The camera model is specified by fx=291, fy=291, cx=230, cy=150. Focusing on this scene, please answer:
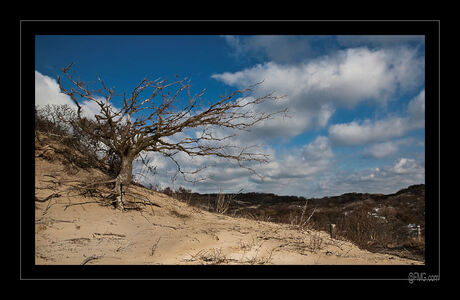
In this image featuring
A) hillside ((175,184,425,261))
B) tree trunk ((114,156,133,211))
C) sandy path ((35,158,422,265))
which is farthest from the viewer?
hillside ((175,184,425,261))

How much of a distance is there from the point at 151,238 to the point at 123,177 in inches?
87.1

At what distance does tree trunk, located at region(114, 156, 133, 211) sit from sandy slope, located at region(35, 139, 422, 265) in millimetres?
358

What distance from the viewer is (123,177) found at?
23.4 ft

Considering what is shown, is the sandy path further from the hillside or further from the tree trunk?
the hillside

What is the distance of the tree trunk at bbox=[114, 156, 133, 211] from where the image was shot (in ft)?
22.6

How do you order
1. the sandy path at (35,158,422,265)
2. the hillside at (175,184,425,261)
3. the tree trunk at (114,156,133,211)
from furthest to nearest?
the hillside at (175,184,425,261)
the tree trunk at (114,156,133,211)
the sandy path at (35,158,422,265)

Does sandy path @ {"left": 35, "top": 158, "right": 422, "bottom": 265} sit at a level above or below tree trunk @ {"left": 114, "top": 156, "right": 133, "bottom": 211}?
below

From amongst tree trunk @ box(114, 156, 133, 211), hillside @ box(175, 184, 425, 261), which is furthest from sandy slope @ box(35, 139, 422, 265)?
hillside @ box(175, 184, 425, 261)

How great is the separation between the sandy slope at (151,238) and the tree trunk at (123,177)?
0.36 m

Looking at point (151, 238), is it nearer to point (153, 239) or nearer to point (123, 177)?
point (153, 239)

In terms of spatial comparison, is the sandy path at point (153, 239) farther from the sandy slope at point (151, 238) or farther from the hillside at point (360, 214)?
the hillside at point (360, 214)
